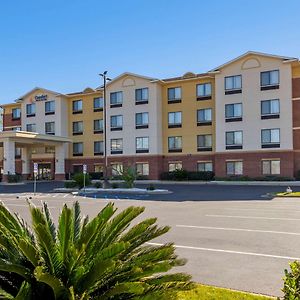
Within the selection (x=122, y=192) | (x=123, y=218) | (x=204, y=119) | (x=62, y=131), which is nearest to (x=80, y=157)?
(x=62, y=131)

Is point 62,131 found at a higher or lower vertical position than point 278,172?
higher

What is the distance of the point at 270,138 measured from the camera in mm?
40250

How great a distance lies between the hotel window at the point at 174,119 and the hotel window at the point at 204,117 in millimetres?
2536

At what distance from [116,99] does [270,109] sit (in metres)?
20.2

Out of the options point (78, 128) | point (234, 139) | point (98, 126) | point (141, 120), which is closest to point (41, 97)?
A: point (78, 128)

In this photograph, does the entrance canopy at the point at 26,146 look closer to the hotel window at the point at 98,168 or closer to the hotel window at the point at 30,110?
the hotel window at the point at 98,168

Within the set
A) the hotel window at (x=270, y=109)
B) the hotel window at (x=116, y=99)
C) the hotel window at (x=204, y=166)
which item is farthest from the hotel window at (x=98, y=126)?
the hotel window at (x=270, y=109)

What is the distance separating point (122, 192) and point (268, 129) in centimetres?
1817

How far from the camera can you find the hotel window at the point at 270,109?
40.0m

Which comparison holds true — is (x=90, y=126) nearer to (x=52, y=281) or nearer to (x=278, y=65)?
(x=278, y=65)

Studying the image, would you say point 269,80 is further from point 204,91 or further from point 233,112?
point 204,91

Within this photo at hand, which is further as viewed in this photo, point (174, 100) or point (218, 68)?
point (174, 100)

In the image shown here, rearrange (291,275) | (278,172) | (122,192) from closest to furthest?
1. (291,275)
2. (122,192)
3. (278,172)

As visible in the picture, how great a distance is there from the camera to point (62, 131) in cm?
5381
